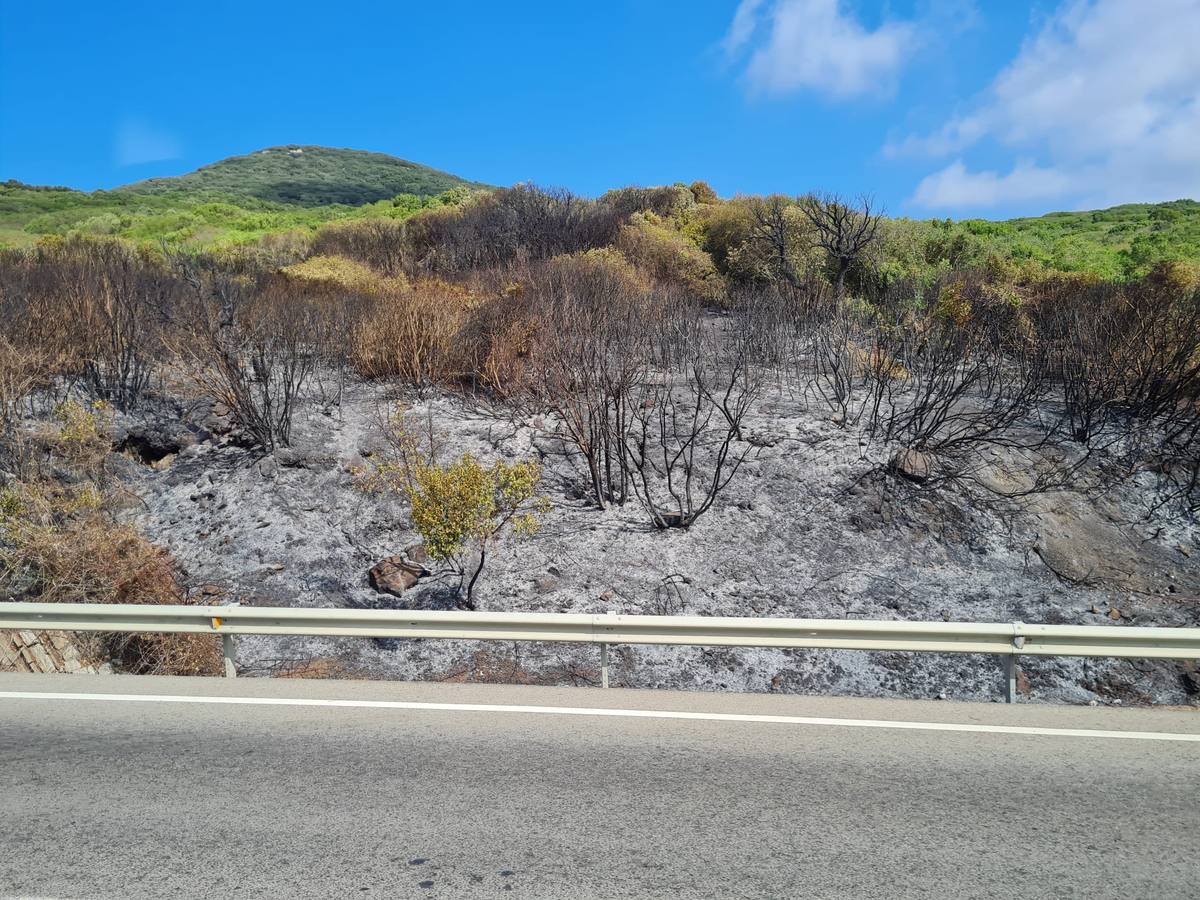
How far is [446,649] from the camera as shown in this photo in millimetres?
8750

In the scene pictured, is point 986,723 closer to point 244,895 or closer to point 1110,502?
point 244,895

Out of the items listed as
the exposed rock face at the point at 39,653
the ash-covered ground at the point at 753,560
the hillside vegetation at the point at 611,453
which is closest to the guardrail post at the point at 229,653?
the ash-covered ground at the point at 753,560

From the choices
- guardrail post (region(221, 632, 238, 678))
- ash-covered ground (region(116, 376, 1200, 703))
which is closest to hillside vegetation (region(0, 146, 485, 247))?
ash-covered ground (region(116, 376, 1200, 703))

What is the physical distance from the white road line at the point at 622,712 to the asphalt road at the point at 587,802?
0.05m

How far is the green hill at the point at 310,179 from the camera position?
77.1m

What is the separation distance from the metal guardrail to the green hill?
63.6 meters

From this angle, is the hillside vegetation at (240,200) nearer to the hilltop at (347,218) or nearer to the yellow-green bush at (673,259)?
the hilltop at (347,218)

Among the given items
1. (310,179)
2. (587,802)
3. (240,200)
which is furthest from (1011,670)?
(310,179)

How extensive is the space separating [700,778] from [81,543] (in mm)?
8119

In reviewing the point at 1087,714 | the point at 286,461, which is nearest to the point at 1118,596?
the point at 1087,714

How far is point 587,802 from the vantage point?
13.8 ft

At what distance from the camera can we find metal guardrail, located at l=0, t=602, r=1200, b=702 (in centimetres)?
625

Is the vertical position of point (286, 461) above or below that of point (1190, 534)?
above

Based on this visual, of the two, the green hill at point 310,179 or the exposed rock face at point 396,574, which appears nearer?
the exposed rock face at point 396,574
